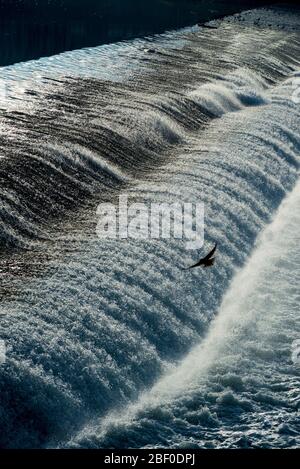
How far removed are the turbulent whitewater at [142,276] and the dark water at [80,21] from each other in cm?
506

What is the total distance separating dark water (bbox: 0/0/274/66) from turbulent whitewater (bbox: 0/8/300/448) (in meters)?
5.06

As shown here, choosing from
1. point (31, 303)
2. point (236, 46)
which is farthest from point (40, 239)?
point (236, 46)

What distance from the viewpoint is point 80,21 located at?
29.0 metres

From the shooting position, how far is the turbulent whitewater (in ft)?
23.5

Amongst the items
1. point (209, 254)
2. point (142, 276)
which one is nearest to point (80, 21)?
point (209, 254)

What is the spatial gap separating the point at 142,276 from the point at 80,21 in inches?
859

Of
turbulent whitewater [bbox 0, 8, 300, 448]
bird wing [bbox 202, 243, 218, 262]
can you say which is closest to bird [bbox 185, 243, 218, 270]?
bird wing [bbox 202, 243, 218, 262]

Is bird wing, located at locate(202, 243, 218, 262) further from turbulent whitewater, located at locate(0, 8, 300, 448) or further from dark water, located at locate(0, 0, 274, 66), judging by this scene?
dark water, located at locate(0, 0, 274, 66)

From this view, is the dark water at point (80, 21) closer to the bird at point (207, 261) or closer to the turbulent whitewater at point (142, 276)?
the turbulent whitewater at point (142, 276)

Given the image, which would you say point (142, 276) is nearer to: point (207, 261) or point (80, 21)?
point (207, 261)

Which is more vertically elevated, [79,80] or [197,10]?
[197,10]

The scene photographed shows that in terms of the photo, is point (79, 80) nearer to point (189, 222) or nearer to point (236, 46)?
point (189, 222)

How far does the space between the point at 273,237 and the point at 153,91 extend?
584 cm

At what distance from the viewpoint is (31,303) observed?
Answer: 25.5 feet
